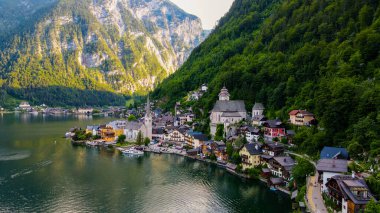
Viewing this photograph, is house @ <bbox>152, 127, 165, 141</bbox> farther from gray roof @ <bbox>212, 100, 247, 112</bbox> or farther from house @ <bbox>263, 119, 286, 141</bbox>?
house @ <bbox>263, 119, 286, 141</bbox>

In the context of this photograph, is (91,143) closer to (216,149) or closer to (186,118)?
(186,118)

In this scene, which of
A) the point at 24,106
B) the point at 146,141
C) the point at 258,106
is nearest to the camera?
the point at 258,106

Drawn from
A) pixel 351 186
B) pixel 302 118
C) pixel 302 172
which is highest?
pixel 302 118

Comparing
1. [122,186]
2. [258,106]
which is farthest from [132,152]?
[258,106]

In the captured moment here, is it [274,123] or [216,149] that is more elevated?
[274,123]

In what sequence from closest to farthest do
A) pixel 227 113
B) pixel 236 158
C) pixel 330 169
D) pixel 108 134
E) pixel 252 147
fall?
pixel 330 169 → pixel 252 147 → pixel 236 158 → pixel 227 113 → pixel 108 134

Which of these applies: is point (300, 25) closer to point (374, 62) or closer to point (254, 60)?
point (254, 60)

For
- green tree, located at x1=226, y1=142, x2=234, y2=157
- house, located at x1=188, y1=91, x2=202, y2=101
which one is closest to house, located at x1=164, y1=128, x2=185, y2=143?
green tree, located at x1=226, y1=142, x2=234, y2=157
